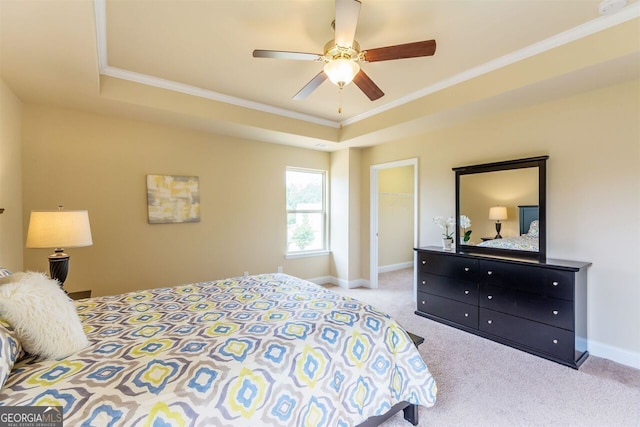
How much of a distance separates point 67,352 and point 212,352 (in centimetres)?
62

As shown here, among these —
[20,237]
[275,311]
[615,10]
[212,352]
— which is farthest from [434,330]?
[20,237]

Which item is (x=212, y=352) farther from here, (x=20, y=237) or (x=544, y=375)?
(x=20, y=237)

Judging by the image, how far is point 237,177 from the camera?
426 centimetres

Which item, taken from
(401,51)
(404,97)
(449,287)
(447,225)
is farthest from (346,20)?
(449,287)

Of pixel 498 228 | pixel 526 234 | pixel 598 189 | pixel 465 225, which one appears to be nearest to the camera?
pixel 598 189

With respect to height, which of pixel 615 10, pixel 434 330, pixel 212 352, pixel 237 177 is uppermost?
pixel 615 10

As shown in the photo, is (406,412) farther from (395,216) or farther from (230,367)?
(395,216)

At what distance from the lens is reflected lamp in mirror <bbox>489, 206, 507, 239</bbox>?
3270 millimetres

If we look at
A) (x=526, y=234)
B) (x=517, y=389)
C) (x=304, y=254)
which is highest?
(x=526, y=234)

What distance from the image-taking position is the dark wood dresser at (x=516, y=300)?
251cm

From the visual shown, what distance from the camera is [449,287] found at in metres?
3.37

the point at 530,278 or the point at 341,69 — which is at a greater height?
the point at 341,69

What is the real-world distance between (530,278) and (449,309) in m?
0.95

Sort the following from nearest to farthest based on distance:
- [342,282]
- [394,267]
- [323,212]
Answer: [342,282] → [323,212] → [394,267]
